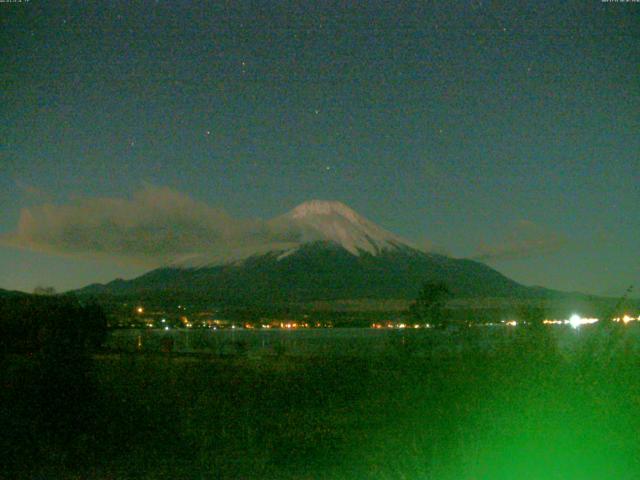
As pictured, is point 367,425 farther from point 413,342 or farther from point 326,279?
point 326,279

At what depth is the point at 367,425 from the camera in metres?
16.9

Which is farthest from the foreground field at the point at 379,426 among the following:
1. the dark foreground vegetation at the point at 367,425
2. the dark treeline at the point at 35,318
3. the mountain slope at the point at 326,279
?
the mountain slope at the point at 326,279

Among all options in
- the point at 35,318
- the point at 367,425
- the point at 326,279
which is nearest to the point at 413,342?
the point at 367,425

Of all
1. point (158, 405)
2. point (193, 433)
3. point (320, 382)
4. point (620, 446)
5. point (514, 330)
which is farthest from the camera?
point (320, 382)

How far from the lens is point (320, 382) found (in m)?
26.2

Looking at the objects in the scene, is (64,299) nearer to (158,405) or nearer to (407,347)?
(407,347)

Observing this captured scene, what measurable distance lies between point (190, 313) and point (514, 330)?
81.3 meters

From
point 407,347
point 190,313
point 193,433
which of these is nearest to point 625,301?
point 193,433

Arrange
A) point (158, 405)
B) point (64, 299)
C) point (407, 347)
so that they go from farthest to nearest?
1. point (64, 299)
2. point (407, 347)
3. point (158, 405)

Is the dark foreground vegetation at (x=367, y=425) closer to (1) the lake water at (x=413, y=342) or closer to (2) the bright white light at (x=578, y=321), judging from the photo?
(1) the lake water at (x=413, y=342)

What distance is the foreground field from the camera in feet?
37.2

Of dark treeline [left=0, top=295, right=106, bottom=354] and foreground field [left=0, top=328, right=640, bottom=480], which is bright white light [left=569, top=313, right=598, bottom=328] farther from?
dark treeline [left=0, top=295, right=106, bottom=354]

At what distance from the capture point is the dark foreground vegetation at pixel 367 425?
11.4m

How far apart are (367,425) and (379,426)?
300 millimetres
